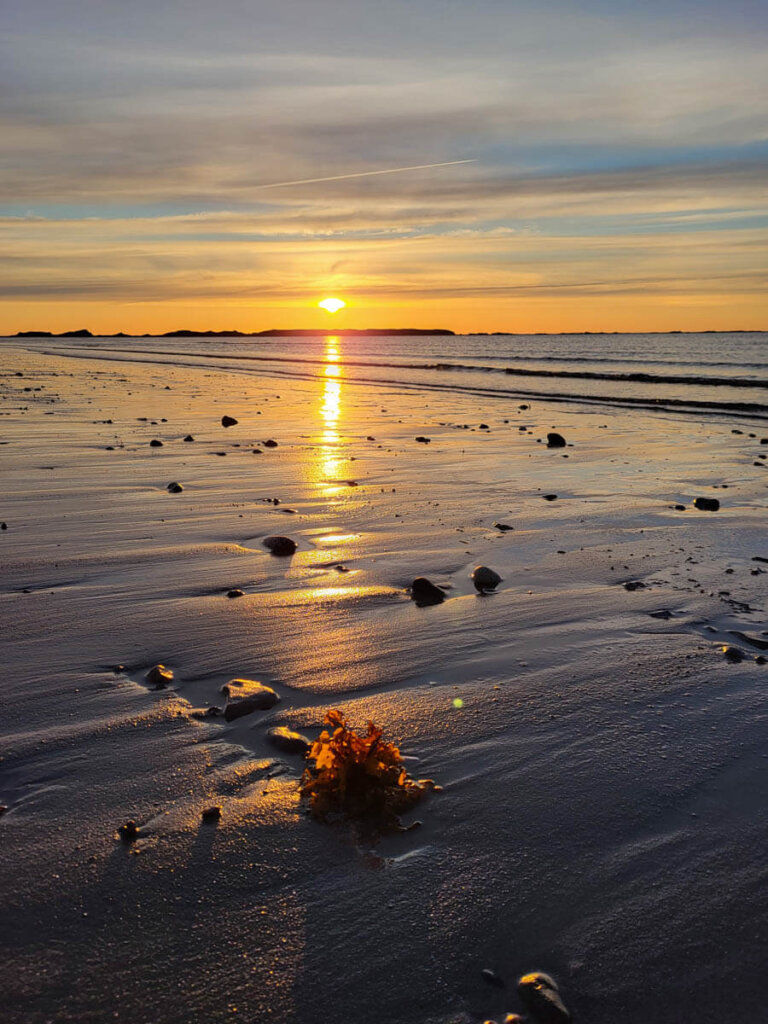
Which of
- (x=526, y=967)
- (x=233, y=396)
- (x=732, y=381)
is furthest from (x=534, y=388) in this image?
(x=526, y=967)

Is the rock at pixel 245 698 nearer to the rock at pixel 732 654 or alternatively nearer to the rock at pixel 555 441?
the rock at pixel 732 654

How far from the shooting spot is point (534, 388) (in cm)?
2862

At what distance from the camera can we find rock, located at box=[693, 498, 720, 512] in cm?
765

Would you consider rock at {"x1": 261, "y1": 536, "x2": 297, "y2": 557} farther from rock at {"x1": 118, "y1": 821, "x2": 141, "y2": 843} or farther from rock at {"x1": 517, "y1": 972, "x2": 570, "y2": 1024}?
rock at {"x1": 517, "y1": 972, "x2": 570, "y2": 1024}

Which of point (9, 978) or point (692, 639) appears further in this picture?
point (692, 639)

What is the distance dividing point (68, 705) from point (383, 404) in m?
18.0

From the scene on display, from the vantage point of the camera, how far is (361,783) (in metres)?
2.75

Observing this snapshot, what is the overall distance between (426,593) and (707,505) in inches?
158

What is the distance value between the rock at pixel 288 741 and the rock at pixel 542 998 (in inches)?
51.1

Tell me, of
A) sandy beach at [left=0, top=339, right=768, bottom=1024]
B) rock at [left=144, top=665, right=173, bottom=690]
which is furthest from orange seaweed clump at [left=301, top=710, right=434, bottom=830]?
rock at [left=144, top=665, right=173, bottom=690]

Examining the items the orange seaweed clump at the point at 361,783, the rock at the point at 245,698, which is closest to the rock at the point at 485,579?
the rock at the point at 245,698

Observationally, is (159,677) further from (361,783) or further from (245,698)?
(361,783)

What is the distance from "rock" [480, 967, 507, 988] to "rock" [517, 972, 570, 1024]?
45 millimetres

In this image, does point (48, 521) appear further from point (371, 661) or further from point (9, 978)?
point (9, 978)
